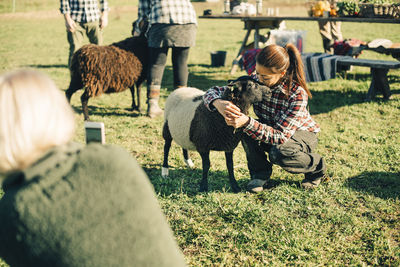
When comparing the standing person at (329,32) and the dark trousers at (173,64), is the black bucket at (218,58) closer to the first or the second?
the standing person at (329,32)

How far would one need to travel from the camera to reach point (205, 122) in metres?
3.03

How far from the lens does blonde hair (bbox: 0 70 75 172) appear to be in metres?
0.99

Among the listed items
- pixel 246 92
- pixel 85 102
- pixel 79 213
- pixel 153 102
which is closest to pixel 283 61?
pixel 246 92

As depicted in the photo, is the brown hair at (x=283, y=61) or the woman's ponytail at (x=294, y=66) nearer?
the brown hair at (x=283, y=61)

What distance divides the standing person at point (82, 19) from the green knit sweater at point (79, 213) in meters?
5.83

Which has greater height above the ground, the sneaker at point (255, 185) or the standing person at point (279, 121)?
the standing person at point (279, 121)

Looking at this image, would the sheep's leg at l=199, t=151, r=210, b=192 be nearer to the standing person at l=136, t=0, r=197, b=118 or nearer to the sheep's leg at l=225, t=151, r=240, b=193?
the sheep's leg at l=225, t=151, r=240, b=193

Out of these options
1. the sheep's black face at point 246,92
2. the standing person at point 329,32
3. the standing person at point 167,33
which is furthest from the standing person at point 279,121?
the standing person at point 329,32

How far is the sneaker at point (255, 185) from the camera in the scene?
10.6 feet

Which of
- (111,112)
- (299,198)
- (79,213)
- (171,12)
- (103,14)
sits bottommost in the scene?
(299,198)

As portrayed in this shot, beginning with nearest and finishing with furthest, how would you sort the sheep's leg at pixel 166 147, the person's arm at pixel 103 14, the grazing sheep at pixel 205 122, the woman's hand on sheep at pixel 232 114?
the woman's hand on sheep at pixel 232 114
the grazing sheep at pixel 205 122
the sheep's leg at pixel 166 147
the person's arm at pixel 103 14

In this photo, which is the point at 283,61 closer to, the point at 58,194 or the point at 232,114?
the point at 232,114

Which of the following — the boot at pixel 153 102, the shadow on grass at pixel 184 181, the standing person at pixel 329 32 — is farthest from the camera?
the standing person at pixel 329 32

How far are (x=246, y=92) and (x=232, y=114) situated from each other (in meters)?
0.23
